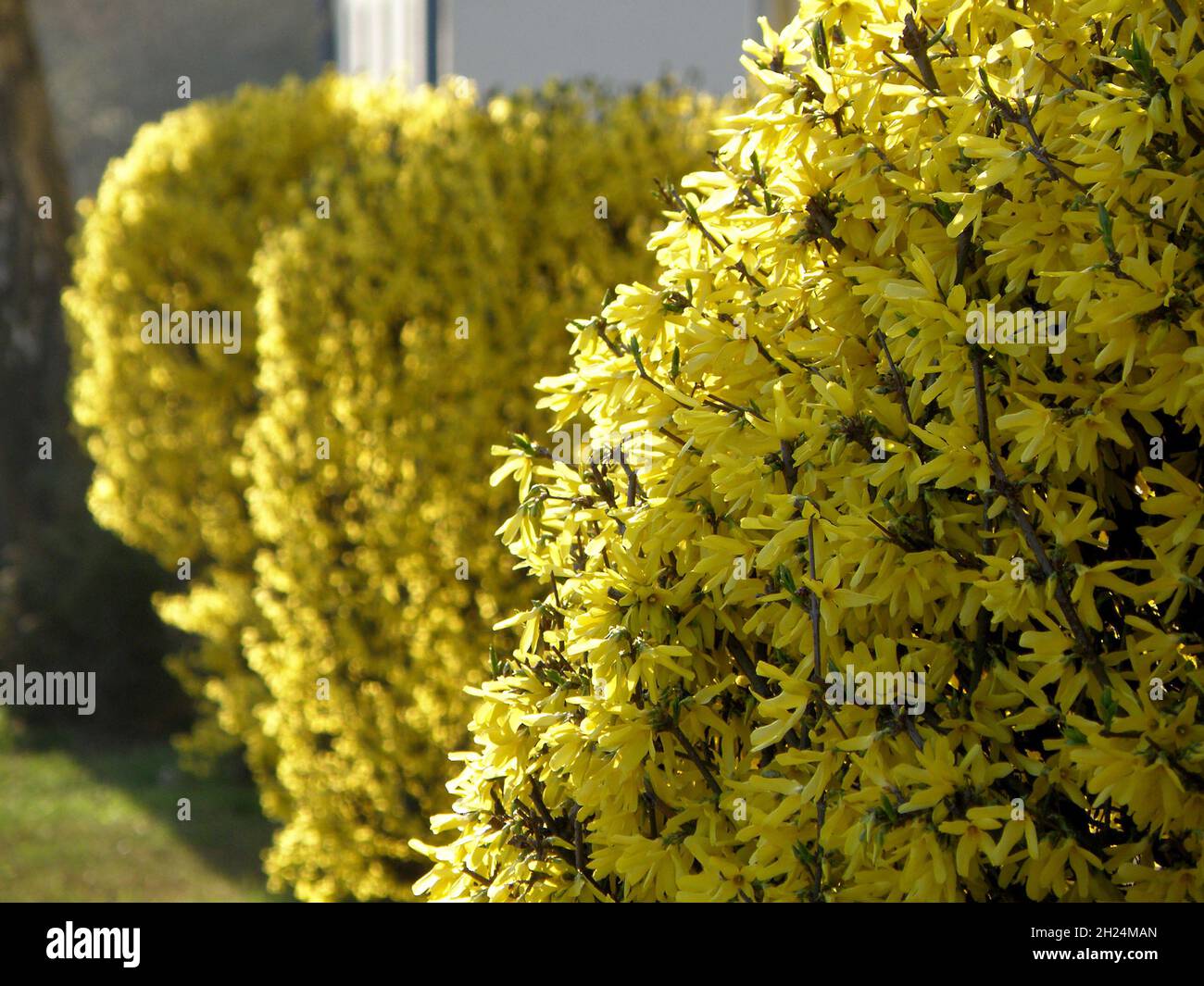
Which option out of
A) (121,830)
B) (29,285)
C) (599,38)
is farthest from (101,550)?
(599,38)

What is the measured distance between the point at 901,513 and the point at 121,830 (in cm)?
626

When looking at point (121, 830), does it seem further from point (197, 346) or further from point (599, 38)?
point (599, 38)

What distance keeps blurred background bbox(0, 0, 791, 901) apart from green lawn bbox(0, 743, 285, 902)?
13 millimetres

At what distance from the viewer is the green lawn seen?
623 cm

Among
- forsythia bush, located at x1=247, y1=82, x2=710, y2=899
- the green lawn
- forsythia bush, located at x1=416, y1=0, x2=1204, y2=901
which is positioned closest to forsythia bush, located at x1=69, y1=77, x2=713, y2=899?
forsythia bush, located at x1=247, y1=82, x2=710, y2=899

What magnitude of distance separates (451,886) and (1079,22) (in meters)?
1.50

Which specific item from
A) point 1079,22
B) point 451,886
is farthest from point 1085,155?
point 451,886

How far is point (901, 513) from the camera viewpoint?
176cm

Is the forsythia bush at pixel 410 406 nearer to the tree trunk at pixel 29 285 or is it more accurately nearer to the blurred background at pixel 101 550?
the blurred background at pixel 101 550

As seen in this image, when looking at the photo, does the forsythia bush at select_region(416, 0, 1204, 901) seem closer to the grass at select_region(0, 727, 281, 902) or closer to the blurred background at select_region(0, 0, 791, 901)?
the blurred background at select_region(0, 0, 791, 901)

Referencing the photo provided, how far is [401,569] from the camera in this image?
4734 millimetres

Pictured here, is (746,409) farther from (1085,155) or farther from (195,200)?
(195,200)

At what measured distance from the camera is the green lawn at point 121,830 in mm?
6230

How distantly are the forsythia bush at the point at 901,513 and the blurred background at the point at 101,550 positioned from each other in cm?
392
